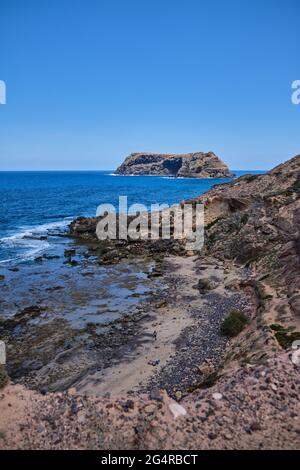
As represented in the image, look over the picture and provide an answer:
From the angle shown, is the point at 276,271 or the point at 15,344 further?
the point at 276,271

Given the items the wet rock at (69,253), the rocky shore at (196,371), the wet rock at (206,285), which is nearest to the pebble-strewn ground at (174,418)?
the rocky shore at (196,371)

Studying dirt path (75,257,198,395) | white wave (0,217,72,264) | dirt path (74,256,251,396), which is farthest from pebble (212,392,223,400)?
white wave (0,217,72,264)

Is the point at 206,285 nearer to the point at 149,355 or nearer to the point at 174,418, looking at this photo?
the point at 149,355

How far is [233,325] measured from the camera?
1911cm

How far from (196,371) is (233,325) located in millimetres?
4221

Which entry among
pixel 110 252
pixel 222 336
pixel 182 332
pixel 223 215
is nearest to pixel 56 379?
pixel 182 332

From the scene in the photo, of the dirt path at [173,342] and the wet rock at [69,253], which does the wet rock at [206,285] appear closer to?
the dirt path at [173,342]

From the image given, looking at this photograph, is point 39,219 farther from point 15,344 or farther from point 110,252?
point 15,344

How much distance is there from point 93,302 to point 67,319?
3296 mm

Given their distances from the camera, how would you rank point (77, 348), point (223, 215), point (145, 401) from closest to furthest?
point (145, 401), point (77, 348), point (223, 215)

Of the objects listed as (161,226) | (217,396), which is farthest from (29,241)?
(217,396)

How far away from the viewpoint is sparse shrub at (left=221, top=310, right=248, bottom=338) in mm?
18922

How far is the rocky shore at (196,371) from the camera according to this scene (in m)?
10.4

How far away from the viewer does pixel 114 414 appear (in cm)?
1143
